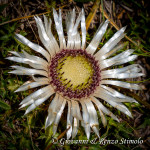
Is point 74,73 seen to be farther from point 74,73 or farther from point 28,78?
point 28,78

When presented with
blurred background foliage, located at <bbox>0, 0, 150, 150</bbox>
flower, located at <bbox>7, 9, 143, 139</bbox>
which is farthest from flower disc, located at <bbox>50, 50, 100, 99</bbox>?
blurred background foliage, located at <bbox>0, 0, 150, 150</bbox>

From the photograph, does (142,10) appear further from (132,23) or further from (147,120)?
(147,120)

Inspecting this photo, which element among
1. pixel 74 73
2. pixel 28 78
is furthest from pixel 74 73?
pixel 28 78

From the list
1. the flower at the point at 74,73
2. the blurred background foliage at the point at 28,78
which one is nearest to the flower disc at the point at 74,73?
the flower at the point at 74,73

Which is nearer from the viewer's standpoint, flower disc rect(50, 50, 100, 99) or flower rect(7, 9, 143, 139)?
flower rect(7, 9, 143, 139)

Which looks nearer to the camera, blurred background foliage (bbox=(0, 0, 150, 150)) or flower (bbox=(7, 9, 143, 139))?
flower (bbox=(7, 9, 143, 139))

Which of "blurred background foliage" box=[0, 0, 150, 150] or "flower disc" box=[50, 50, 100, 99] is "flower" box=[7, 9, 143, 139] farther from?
"blurred background foliage" box=[0, 0, 150, 150]

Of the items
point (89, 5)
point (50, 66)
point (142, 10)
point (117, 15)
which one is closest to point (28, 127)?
point (50, 66)
